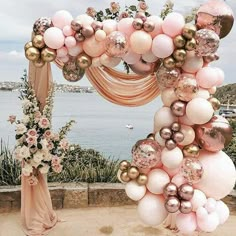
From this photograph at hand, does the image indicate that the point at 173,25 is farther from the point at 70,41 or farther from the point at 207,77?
the point at 70,41

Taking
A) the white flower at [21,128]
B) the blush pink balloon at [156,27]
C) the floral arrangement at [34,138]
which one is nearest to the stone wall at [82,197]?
the floral arrangement at [34,138]

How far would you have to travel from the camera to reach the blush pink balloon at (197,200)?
219cm

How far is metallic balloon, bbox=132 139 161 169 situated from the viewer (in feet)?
7.19

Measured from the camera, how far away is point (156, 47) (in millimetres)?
2174

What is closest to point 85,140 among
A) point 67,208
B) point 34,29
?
point 67,208

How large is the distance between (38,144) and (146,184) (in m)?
1.46

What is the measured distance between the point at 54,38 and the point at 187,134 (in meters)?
0.97

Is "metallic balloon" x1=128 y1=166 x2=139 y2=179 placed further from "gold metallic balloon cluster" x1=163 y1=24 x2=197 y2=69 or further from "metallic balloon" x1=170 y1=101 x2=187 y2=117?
"gold metallic balloon cluster" x1=163 y1=24 x2=197 y2=69

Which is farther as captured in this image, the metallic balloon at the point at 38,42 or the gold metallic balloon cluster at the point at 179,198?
the metallic balloon at the point at 38,42

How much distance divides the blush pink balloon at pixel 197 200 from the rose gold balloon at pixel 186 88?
55cm

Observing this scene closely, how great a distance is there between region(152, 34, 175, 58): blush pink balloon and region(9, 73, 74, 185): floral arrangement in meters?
1.51

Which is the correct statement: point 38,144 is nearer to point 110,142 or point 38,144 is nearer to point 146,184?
point 146,184

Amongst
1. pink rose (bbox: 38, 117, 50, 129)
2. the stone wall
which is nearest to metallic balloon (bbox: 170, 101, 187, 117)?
pink rose (bbox: 38, 117, 50, 129)

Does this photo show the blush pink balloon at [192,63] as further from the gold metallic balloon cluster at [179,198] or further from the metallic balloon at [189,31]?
the gold metallic balloon cluster at [179,198]
